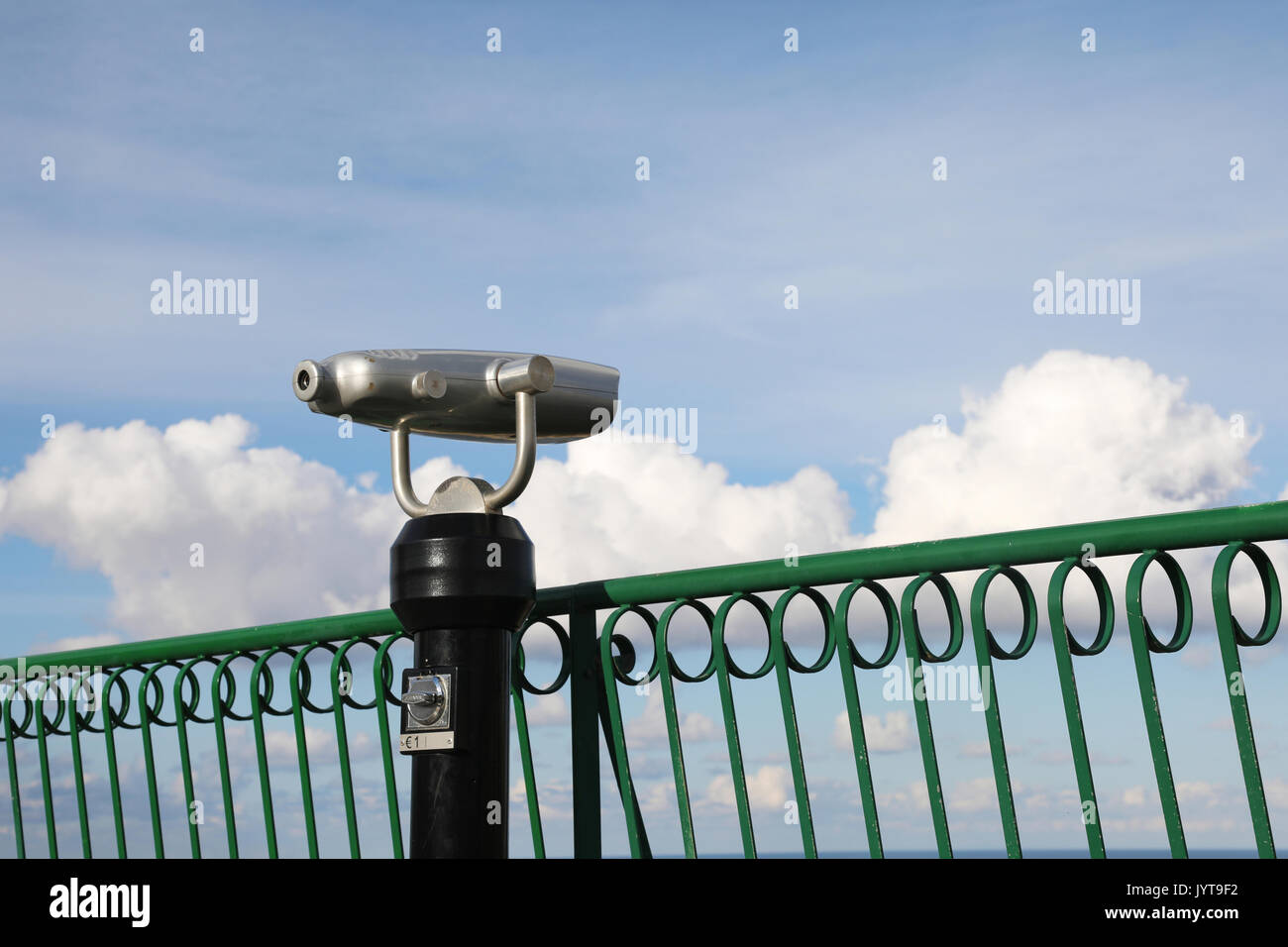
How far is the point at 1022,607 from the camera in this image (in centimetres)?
273

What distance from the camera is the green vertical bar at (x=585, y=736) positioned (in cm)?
339

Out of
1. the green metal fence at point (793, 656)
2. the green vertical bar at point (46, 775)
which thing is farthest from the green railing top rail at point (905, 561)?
the green vertical bar at point (46, 775)

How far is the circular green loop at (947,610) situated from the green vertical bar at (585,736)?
895 mm

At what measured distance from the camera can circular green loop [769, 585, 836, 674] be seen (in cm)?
297

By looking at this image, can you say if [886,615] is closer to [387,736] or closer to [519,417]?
[519,417]

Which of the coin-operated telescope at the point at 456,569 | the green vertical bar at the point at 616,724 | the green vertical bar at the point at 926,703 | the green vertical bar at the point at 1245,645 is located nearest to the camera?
the green vertical bar at the point at 1245,645

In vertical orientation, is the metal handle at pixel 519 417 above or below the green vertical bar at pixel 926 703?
above

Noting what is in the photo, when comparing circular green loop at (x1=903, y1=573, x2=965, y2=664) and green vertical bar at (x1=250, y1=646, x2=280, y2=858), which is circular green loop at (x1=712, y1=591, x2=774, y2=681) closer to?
circular green loop at (x1=903, y1=573, x2=965, y2=664)

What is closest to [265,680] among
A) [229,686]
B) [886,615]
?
Answer: [229,686]

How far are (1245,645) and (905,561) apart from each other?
2.20ft

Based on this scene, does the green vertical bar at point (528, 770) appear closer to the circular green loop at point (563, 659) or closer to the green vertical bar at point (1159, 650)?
the circular green loop at point (563, 659)
